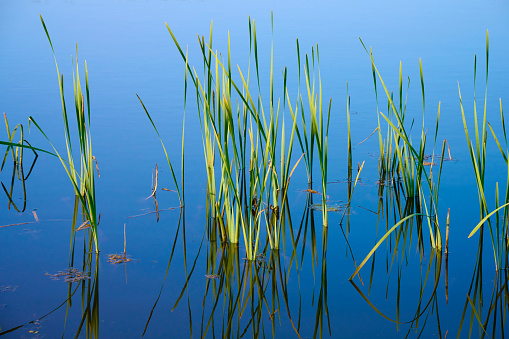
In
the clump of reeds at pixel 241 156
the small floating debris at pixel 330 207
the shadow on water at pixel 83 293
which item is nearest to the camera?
the shadow on water at pixel 83 293

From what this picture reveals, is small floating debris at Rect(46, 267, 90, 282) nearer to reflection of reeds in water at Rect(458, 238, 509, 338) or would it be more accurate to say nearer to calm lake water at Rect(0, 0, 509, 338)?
calm lake water at Rect(0, 0, 509, 338)

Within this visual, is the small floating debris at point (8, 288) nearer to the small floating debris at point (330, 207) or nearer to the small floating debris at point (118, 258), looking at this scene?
the small floating debris at point (118, 258)

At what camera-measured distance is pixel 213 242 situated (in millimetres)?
2373

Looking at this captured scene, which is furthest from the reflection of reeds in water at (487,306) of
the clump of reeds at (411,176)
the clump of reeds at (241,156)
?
the clump of reeds at (241,156)

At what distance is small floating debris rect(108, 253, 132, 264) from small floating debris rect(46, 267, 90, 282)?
13cm

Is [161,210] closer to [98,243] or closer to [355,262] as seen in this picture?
[98,243]

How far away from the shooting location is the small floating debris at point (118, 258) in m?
2.19

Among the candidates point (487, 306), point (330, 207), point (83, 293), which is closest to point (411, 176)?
point (330, 207)

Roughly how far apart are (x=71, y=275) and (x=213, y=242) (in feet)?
1.92

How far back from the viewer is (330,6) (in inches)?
387

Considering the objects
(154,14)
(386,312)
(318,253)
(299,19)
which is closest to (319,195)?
(318,253)

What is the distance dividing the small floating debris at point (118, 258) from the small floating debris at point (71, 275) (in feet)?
0.43

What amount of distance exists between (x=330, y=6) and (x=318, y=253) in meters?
8.22

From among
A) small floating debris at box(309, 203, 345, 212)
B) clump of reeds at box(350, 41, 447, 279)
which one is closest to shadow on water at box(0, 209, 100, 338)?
clump of reeds at box(350, 41, 447, 279)
